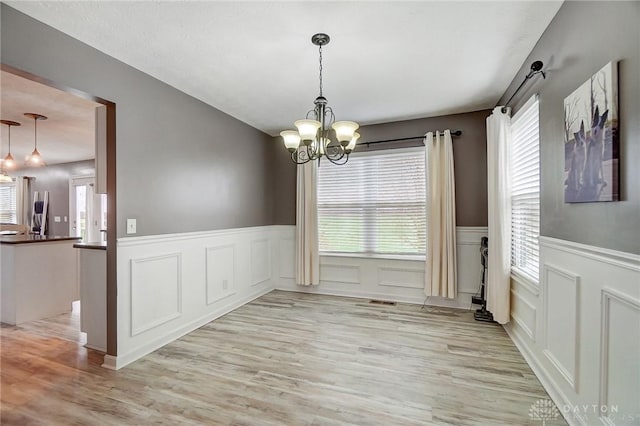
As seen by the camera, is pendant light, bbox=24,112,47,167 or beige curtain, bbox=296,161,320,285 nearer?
pendant light, bbox=24,112,47,167

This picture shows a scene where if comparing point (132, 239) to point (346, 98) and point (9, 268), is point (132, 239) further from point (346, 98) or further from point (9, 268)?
point (346, 98)

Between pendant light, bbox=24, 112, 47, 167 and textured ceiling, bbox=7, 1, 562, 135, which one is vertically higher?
textured ceiling, bbox=7, 1, 562, 135

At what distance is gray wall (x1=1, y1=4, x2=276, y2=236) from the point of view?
6.63ft

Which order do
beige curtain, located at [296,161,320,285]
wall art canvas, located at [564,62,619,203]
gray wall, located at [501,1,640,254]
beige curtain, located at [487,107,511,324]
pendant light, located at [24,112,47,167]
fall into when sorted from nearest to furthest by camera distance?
gray wall, located at [501,1,640,254]
wall art canvas, located at [564,62,619,203]
beige curtain, located at [487,107,511,324]
pendant light, located at [24,112,47,167]
beige curtain, located at [296,161,320,285]

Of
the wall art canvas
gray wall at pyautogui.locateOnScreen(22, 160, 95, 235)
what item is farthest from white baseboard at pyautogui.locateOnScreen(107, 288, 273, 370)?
gray wall at pyautogui.locateOnScreen(22, 160, 95, 235)

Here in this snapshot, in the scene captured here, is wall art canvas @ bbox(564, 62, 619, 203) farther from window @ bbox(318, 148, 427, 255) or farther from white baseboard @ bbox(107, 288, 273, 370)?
white baseboard @ bbox(107, 288, 273, 370)

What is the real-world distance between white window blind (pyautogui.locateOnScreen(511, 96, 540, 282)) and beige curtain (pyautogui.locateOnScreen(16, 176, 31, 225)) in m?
10.5

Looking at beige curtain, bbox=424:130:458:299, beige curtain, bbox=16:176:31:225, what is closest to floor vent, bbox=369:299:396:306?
beige curtain, bbox=424:130:458:299

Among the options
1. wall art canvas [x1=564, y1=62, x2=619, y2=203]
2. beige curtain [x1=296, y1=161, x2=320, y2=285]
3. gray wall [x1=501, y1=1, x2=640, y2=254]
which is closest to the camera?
gray wall [x1=501, y1=1, x2=640, y2=254]

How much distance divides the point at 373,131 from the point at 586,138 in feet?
9.78

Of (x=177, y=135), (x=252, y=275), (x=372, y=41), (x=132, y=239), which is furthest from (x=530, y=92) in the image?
(x=252, y=275)

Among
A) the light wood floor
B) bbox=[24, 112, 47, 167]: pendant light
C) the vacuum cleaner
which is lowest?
the light wood floor

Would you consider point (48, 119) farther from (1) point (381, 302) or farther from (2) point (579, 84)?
(2) point (579, 84)

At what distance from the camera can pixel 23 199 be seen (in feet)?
24.9
